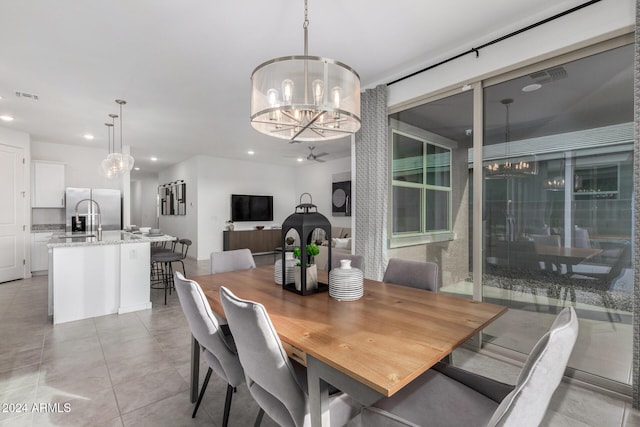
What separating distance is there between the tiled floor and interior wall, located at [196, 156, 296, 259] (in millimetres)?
4323

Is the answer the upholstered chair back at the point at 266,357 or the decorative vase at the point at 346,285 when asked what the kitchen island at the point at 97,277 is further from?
the upholstered chair back at the point at 266,357

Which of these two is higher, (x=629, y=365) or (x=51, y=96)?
(x=51, y=96)

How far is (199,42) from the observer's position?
264 centimetres

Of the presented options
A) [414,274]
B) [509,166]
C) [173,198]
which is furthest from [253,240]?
[509,166]

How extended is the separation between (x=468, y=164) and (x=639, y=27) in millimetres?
A: 1313

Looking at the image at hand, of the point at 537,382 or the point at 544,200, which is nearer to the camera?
the point at 537,382

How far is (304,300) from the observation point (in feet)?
5.52

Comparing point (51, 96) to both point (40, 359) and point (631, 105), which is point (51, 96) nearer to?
point (40, 359)

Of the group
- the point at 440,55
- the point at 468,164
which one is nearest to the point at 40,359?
the point at 468,164

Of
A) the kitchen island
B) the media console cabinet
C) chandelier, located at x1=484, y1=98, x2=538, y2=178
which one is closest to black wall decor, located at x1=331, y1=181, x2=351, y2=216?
the media console cabinet

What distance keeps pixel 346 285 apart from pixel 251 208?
711cm

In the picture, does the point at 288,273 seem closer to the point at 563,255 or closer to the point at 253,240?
the point at 563,255

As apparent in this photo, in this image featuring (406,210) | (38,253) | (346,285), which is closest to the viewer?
(346,285)

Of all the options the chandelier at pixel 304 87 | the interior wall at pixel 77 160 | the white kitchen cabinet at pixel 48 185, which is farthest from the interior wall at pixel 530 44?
the white kitchen cabinet at pixel 48 185
